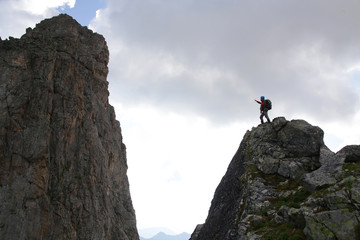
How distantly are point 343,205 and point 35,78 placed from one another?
69.4 metres

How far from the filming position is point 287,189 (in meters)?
18.8

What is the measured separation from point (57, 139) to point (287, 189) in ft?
193

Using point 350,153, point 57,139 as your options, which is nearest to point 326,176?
point 350,153

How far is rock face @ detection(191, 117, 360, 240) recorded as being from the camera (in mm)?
13584

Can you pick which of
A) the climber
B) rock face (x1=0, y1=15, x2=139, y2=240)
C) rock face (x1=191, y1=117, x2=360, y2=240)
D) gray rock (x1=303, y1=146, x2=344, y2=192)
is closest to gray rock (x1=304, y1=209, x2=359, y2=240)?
rock face (x1=191, y1=117, x2=360, y2=240)

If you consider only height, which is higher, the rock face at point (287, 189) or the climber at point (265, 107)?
the climber at point (265, 107)

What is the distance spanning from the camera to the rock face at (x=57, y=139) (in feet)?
185

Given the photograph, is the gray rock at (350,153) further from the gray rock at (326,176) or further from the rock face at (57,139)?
the rock face at (57,139)

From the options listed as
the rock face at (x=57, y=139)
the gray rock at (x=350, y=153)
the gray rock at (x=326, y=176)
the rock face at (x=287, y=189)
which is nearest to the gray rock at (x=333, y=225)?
the rock face at (x=287, y=189)

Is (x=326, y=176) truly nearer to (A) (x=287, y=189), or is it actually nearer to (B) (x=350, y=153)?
(B) (x=350, y=153)

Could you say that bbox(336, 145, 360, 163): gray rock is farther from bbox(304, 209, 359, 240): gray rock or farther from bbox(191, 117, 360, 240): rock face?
bbox(304, 209, 359, 240): gray rock

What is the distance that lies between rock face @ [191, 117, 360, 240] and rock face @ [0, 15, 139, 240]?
46587mm

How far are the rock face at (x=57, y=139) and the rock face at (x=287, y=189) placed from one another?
46.6 meters

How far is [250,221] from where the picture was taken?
56.2ft
